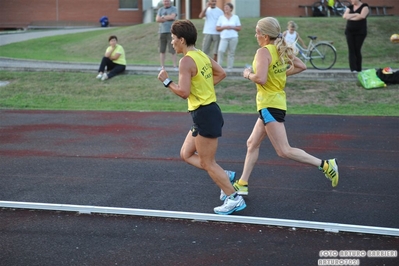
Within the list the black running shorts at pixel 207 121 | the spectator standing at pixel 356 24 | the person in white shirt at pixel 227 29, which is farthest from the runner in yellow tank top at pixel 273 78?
the person in white shirt at pixel 227 29

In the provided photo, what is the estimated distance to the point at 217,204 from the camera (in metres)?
7.16

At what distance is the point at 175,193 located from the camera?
7.61 meters

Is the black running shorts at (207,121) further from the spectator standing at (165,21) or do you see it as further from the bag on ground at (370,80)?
the spectator standing at (165,21)

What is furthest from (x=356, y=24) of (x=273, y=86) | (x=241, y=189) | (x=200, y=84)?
(x=200, y=84)

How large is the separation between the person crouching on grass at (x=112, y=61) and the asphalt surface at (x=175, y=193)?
18.0ft

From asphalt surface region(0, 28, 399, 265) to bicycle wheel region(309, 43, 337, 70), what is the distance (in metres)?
7.23

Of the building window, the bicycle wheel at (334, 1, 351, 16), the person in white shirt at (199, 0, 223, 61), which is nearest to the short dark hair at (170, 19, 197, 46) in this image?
the person in white shirt at (199, 0, 223, 61)

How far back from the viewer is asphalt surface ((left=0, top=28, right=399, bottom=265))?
222 inches

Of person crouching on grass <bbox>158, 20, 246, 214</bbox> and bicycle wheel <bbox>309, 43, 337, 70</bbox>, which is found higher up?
person crouching on grass <bbox>158, 20, 246, 214</bbox>

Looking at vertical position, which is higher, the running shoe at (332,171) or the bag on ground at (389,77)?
the running shoe at (332,171)

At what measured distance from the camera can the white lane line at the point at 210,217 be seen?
6.07 meters

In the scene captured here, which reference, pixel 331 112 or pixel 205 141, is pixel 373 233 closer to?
pixel 205 141

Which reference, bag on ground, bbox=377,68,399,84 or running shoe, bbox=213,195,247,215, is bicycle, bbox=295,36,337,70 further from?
running shoe, bbox=213,195,247,215

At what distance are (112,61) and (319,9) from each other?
1907cm
